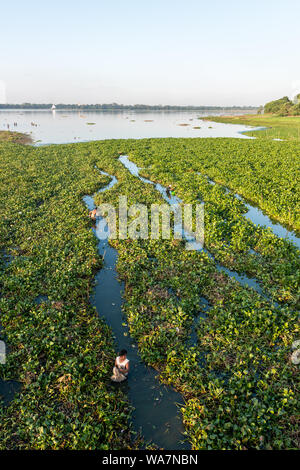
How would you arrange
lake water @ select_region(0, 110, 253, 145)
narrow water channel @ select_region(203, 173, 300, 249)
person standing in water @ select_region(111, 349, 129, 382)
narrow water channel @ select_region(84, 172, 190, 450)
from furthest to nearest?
lake water @ select_region(0, 110, 253, 145)
narrow water channel @ select_region(203, 173, 300, 249)
person standing in water @ select_region(111, 349, 129, 382)
narrow water channel @ select_region(84, 172, 190, 450)

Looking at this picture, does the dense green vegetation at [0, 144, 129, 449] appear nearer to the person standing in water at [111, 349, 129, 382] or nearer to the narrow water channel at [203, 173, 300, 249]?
the person standing in water at [111, 349, 129, 382]

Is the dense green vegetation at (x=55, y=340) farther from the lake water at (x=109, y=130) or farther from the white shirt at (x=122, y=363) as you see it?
the lake water at (x=109, y=130)

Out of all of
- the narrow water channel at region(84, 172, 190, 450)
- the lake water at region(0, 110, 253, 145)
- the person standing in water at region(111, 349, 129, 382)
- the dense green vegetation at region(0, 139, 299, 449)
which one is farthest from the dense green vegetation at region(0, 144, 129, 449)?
the lake water at region(0, 110, 253, 145)

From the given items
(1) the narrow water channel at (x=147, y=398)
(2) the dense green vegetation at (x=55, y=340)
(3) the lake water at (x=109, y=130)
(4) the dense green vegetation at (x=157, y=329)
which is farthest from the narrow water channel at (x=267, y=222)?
(3) the lake water at (x=109, y=130)

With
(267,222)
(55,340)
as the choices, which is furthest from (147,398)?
(267,222)

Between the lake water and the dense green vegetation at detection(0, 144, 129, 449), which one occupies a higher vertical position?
the lake water

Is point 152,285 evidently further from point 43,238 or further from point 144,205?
point 144,205
